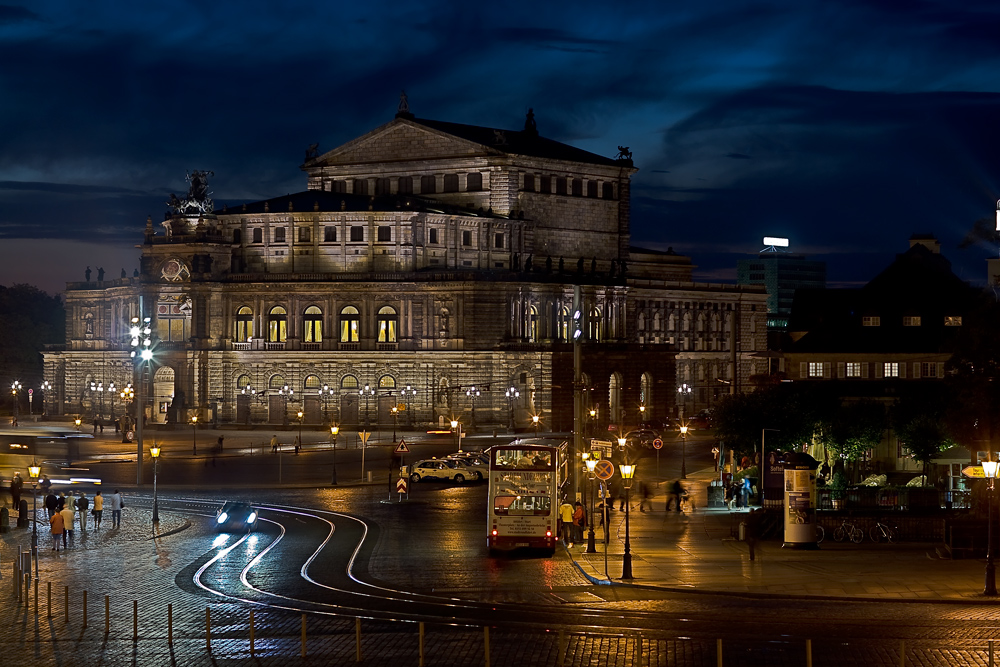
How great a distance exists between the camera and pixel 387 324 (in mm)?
137125

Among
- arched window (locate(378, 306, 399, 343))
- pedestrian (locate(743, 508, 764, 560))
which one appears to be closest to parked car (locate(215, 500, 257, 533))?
pedestrian (locate(743, 508, 764, 560))

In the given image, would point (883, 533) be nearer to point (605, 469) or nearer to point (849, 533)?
point (849, 533)

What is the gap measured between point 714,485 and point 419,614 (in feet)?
111

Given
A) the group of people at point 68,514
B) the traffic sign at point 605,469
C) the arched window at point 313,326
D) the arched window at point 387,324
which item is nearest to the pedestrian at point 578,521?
the traffic sign at point 605,469

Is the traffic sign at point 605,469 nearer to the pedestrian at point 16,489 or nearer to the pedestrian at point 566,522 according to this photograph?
the pedestrian at point 566,522

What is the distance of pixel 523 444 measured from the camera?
50.6m

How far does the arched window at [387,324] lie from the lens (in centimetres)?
13675

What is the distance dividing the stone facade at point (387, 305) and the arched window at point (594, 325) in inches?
6.5

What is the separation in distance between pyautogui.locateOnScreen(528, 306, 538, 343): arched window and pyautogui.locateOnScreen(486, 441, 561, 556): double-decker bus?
89.4 meters

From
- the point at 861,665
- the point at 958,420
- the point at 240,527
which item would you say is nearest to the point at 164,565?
the point at 240,527

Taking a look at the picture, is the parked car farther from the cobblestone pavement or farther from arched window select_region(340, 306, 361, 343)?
arched window select_region(340, 306, 361, 343)

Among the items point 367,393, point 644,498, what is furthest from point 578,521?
point 367,393

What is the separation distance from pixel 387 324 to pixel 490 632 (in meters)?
105

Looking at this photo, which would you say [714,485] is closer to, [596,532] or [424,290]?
[596,532]
